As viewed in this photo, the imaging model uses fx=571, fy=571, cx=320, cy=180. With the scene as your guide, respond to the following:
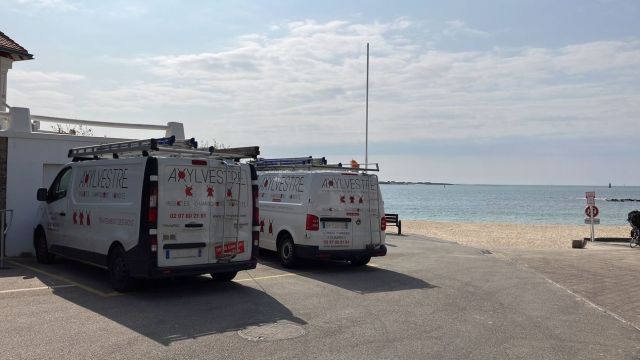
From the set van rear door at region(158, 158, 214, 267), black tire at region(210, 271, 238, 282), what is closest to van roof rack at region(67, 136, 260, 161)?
van rear door at region(158, 158, 214, 267)

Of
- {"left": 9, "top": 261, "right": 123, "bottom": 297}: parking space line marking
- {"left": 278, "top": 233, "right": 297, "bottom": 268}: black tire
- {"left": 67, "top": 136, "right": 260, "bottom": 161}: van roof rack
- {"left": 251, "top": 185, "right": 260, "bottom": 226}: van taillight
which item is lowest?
{"left": 9, "top": 261, "right": 123, "bottom": 297}: parking space line marking

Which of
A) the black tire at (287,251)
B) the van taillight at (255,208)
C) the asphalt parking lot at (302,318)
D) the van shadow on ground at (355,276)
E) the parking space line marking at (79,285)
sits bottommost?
the van shadow on ground at (355,276)

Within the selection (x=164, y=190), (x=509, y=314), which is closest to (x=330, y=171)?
(x=164, y=190)

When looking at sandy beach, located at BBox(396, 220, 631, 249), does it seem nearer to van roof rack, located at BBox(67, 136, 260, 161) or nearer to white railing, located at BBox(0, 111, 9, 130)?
van roof rack, located at BBox(67, 136, 260, 161)

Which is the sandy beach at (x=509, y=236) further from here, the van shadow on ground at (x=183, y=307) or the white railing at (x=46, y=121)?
the van shadow on ground at (x=183, y=307)

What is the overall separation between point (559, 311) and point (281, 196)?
645 cm

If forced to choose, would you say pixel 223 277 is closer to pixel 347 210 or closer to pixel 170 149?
pixel 170 149

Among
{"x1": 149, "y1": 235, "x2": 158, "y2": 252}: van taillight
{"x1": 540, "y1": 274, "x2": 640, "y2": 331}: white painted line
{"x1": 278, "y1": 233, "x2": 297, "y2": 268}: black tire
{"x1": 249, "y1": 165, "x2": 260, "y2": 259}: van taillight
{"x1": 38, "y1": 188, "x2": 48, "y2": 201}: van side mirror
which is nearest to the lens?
{"x1": 540, "y1": 274, "x2": 640, "y2": 331}: white painted line

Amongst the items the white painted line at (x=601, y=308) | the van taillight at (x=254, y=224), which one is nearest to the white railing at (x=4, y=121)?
the van taillight at (x=254, y=224)

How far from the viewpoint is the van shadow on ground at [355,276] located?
1020 centimetres

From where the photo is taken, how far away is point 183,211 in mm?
8766

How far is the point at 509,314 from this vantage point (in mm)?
8117

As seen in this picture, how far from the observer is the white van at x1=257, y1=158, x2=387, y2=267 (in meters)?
11.9

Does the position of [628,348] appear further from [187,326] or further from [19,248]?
[19,248]
